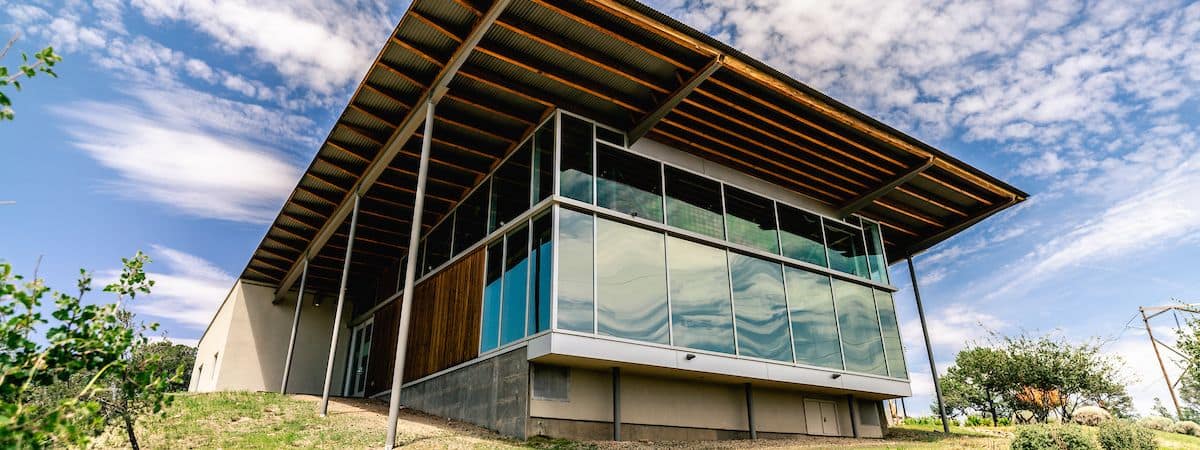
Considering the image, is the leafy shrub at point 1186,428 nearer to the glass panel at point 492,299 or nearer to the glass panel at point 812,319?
the glass panel at point 812,319

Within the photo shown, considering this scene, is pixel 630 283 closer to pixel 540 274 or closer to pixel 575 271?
pixel 575 271

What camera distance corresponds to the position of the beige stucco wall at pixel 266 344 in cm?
2361

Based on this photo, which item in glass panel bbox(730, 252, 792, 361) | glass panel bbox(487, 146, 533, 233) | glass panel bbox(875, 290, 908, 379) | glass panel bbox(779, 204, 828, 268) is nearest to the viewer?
glass panel bbox(487, 146, 533, 233)

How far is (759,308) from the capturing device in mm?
14320

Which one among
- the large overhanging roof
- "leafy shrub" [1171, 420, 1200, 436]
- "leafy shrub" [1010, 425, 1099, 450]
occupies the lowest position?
"leafy shrub" [1010, 425, 1099, 450]

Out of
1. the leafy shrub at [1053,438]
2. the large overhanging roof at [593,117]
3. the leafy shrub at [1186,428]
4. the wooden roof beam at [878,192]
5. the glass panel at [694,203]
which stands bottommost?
the leafy shrub at [1053,438]

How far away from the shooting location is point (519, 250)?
12.9 metres

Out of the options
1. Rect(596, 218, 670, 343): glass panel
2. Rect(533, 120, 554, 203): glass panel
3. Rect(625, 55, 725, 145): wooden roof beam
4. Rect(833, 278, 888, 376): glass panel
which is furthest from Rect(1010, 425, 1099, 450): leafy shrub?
Rect(533, 120, 554, 203): glass panel

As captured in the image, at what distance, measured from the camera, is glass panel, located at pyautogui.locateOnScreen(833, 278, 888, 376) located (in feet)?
51.9

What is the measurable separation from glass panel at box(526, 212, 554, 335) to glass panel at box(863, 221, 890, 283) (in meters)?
10.2

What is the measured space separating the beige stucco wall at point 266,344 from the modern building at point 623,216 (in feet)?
24.2

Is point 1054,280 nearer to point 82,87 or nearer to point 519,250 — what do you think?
point 519,250

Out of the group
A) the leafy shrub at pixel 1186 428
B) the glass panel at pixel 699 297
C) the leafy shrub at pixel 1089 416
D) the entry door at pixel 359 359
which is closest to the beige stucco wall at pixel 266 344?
the entry door at pixel 359 359

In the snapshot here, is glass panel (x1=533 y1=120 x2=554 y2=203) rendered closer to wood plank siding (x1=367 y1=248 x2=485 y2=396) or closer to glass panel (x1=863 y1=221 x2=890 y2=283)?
wood plank siding (x1=367 y1=248 x2=485 y2=396)
